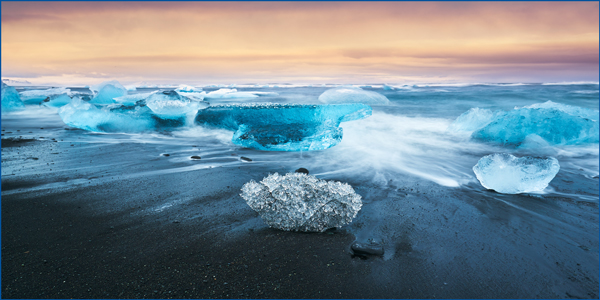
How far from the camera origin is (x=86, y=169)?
151 inches

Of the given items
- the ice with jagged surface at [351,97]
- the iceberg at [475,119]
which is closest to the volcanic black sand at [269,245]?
the iceberg at [475,119]

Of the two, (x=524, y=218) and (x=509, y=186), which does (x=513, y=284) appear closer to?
(x=524, y=218)

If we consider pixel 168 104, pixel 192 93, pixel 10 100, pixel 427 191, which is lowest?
pixel 427 191

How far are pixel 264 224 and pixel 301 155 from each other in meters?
2.74

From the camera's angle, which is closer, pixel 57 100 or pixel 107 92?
pixel 57 100

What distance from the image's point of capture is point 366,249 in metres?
1.89

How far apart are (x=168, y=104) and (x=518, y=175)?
721cm

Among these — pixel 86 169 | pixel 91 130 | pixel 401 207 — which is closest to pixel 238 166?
pixel 86 169

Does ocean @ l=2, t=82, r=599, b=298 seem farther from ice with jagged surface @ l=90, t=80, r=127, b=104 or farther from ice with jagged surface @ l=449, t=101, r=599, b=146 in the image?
ice with jagged surface @ l=90, t=80, r=127, b=104

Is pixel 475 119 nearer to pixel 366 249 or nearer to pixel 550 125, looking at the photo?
pixel 550 125

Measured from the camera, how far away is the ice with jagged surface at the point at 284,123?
5.32m

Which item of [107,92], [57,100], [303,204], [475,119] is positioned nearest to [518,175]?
[303,204]

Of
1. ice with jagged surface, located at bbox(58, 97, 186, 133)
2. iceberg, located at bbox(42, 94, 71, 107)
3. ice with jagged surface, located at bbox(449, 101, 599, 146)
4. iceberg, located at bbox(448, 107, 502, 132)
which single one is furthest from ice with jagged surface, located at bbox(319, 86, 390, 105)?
iceberg, located at bbox(42, 94, 71, 107)

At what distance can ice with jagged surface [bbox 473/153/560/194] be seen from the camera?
10.1 ft
